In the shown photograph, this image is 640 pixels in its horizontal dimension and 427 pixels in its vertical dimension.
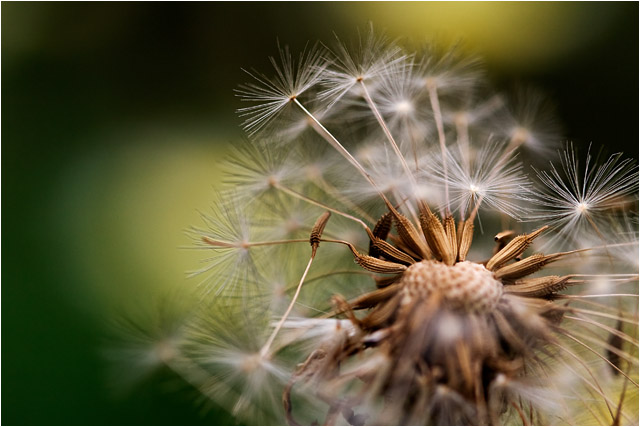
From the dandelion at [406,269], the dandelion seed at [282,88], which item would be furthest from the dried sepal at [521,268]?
the dandelion seed at [282,88]

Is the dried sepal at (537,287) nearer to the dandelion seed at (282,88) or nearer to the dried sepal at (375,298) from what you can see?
the dried sepal at (375,298)

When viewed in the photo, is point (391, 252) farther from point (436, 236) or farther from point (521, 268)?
point (521, 268)

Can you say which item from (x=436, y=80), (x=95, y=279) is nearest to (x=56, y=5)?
(x=95, y=279)

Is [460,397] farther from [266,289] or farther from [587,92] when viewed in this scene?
[587,92]

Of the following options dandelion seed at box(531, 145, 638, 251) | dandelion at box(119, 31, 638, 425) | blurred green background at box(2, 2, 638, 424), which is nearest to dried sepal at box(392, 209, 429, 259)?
dandelion at box(119, 31, 638, 425)

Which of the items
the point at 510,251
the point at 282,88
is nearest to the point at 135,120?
the point at 282,88
